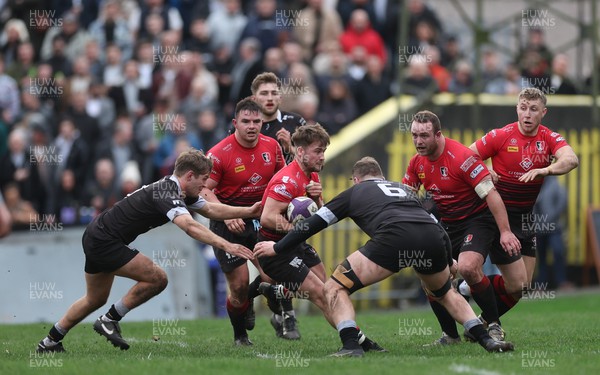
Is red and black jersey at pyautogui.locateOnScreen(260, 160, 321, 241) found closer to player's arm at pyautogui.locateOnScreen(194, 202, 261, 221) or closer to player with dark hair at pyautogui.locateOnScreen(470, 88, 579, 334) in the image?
player's arm at pyautogui.locateOnScreen(194, 202, 261, 221)

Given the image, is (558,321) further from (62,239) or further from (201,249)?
(62,239)

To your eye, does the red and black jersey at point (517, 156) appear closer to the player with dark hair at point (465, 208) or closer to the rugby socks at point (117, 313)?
the player with dark hair at point (465, 208)

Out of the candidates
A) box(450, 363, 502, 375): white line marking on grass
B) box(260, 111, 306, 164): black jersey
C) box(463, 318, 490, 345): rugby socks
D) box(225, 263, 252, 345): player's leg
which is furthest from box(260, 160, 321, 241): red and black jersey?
box(450, 363, 502, 375): white line marking on grass

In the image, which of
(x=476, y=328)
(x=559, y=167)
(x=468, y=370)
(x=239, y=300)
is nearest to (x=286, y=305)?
(x=239, y=300)

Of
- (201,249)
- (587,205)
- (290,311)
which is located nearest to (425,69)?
(587,205)

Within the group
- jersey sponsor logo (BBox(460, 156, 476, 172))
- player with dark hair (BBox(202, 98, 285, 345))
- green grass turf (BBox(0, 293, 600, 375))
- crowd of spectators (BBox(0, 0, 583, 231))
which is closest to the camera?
green grass turf (BBox(0, 293, 600, 375))

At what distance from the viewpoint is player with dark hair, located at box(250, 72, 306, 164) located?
13.5 m

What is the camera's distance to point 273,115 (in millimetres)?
13703

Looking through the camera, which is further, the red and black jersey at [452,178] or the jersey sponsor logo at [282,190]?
the red and black jersey at [452,178]

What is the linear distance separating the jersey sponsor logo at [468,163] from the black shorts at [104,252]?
11.0 feet

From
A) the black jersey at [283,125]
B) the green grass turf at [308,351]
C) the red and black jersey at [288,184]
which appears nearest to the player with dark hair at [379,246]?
the green grass turf at [308,351]

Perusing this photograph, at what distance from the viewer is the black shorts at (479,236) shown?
12.2m

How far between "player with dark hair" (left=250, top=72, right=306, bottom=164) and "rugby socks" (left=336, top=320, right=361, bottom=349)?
312 centimetres

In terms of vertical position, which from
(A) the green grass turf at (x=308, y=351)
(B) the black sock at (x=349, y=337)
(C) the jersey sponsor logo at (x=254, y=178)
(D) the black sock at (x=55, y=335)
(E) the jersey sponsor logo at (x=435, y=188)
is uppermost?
(C) the jersey sponsor logo at (x=254, y=178)
